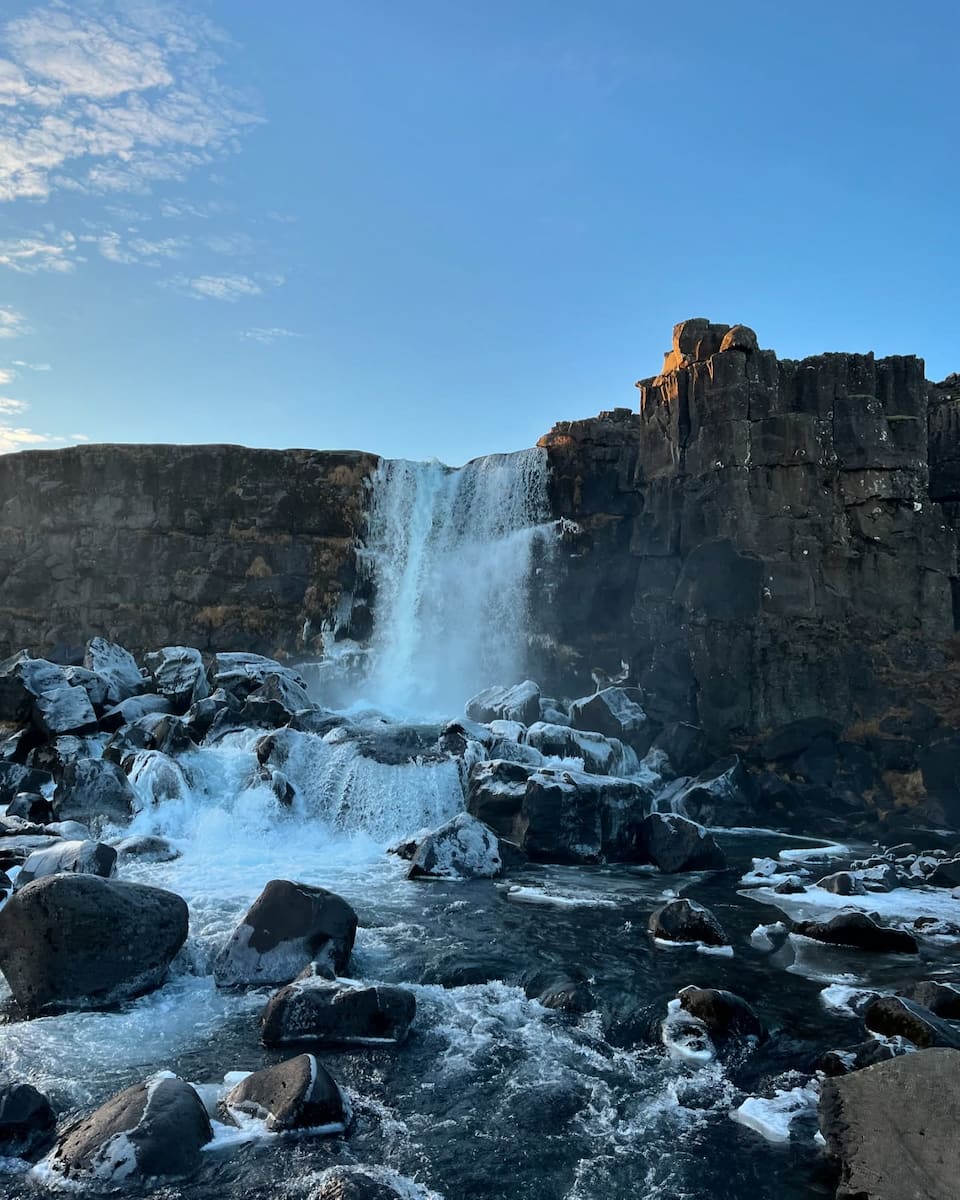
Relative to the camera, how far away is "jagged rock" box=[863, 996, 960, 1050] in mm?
9289

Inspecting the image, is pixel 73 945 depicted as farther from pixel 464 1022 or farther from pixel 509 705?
pixel 509 705

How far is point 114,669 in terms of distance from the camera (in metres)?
26.9

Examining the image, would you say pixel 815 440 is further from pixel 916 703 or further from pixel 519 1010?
pixel 519 1010

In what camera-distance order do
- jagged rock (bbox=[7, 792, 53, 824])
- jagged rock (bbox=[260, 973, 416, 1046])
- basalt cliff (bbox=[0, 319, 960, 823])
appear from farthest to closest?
basalt cliff (bbox=[0, 319, 960, 823]) → jagged rock (bbox=[7, 792, 53, 824]) → jagged rock (bbox=[260, 973, 416, 1046])

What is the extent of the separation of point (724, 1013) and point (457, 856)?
26.3 feet

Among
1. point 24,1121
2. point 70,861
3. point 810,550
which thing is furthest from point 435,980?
point 810,550

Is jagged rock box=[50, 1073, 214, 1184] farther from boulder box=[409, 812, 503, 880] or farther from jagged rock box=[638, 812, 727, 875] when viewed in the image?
jagged rock box=[638, 812, 727, 875]

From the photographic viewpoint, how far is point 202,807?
20.3m

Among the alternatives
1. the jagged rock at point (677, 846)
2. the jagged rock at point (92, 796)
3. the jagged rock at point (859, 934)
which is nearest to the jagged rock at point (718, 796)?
the jagged rock at point (677, 846)

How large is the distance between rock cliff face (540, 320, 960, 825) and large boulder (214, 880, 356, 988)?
1875 centimetres

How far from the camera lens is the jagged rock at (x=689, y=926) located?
13.7 meters

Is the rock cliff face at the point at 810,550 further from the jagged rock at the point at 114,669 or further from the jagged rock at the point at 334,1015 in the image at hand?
the jagged rock at the point at 334,1015

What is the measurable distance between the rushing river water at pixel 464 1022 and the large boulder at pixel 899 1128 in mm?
339

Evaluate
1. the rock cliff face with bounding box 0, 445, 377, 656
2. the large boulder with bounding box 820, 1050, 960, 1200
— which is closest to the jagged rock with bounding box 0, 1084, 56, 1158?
the large boulder with bounding box 820, 1050, 960, 1200
